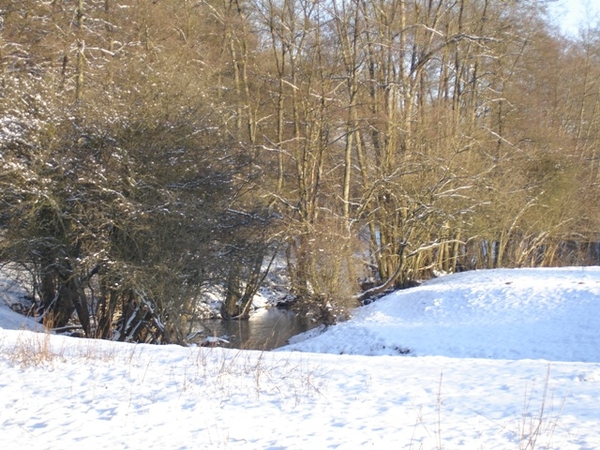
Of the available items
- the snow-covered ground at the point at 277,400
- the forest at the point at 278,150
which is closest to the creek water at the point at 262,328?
the forest at the point at 278,150

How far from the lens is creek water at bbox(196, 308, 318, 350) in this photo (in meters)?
18.2

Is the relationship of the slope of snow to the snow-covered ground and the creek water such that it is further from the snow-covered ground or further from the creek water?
the snow-covered ground

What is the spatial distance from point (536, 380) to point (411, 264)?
16.9 metres

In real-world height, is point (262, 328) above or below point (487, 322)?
below

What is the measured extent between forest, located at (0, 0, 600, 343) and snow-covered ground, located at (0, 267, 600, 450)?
6.15m

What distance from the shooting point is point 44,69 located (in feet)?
53.8

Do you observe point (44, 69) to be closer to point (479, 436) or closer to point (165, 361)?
point (165, 361)

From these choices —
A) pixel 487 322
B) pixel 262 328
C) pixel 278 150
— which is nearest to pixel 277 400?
pixel 487 322

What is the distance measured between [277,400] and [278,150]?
16.5m

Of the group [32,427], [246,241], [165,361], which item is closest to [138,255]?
[246,241]

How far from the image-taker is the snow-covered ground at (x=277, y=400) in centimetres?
487

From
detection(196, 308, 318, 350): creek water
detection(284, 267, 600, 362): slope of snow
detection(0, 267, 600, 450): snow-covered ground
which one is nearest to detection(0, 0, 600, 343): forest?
detection(196, 308, 318, 350): creek water

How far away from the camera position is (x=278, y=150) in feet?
71.7

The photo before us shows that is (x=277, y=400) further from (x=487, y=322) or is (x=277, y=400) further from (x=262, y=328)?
(x=262, y=328)
